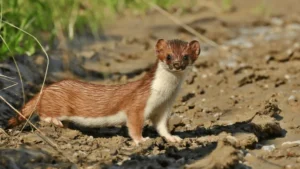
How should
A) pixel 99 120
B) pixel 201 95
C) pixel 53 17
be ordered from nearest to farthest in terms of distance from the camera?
1. pixel 99 120
2. pixel 201 95
3. pixel 53 17

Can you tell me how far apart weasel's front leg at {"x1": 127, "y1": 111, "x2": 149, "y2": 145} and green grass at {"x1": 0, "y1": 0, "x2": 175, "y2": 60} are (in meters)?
1.53

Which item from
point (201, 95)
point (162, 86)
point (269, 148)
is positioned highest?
point (162, 86)

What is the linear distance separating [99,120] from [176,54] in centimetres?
78

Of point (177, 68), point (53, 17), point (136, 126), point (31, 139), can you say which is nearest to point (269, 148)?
point (177, 68)

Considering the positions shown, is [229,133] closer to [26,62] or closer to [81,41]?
[26,62]

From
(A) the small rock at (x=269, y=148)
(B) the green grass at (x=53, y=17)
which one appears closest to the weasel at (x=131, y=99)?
(A) the small rock at (x=269, y=148)

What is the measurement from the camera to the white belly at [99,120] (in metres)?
4.88

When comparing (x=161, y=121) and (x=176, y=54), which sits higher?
(x=176, y=54)

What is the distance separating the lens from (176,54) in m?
4.67

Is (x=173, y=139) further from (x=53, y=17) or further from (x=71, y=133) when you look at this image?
(x=53, y=17)

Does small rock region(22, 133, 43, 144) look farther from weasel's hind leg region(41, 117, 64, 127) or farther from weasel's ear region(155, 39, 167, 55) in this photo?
weasel's ear region(155, 39, 167, 55)

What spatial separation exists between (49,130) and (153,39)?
14.1 feet

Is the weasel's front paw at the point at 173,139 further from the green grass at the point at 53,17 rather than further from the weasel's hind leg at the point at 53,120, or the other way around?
the green grass at the point at 53,17

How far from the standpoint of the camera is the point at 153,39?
8992 millimetres
